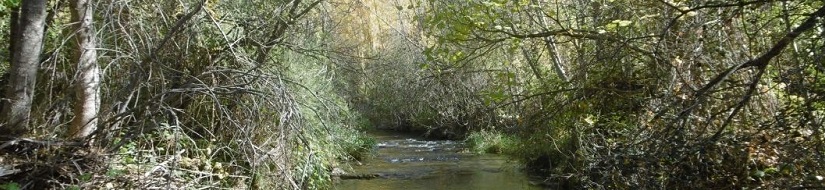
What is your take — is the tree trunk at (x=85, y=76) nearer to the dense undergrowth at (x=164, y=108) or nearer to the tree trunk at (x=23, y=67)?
the dense undergrowth at (x=164, y=108)

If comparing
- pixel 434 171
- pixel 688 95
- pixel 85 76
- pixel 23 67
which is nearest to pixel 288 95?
pixel 85 76

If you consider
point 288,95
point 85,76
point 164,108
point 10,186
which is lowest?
point 10,186

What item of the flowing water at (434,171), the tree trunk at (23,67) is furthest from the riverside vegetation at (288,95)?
the flowing water at (434,171)

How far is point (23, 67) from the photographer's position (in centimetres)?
606

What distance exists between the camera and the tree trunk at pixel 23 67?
600 centimetres

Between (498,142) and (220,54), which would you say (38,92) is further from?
(498,142)

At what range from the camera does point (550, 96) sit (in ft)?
27.7

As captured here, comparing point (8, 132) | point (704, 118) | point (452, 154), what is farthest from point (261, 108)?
point (452, 154)

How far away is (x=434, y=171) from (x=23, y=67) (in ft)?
35.4

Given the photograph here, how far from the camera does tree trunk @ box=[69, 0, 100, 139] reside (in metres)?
6.32

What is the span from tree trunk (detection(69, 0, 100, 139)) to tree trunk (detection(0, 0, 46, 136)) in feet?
1.10

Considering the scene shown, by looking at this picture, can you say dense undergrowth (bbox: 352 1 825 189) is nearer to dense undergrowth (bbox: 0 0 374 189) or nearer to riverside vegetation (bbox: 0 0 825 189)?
riverside vegetation (bbox: 0 0 825 189)

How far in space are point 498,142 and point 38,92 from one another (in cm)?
1393

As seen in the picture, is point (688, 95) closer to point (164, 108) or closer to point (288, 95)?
point (288, 95)
